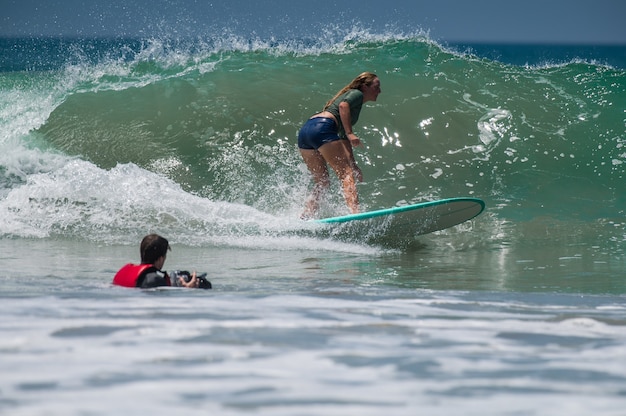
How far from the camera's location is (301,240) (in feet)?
25.1

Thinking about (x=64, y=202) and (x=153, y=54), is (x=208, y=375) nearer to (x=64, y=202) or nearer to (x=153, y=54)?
(x=64, y=202)

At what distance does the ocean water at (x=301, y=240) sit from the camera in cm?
300

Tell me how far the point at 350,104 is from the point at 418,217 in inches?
45.0

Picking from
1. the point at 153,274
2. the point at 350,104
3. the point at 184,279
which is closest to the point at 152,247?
the point at 153,274

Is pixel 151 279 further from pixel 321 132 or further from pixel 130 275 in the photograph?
pixel 321 132

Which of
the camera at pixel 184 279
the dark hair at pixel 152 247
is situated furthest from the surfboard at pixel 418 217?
the dark hair at pixel 152 247

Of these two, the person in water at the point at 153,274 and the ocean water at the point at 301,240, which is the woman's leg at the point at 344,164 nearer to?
the ocean water at the point at 301,240

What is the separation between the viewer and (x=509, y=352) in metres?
3.48

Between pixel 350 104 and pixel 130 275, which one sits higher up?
pixel 350 104

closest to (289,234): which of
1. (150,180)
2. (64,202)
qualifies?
(150,180)

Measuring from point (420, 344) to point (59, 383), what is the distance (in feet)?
4.73

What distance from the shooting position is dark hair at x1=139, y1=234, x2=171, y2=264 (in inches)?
193

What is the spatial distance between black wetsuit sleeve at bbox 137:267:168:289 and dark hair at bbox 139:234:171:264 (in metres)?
0.07

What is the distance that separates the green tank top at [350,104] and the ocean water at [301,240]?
0.75m
